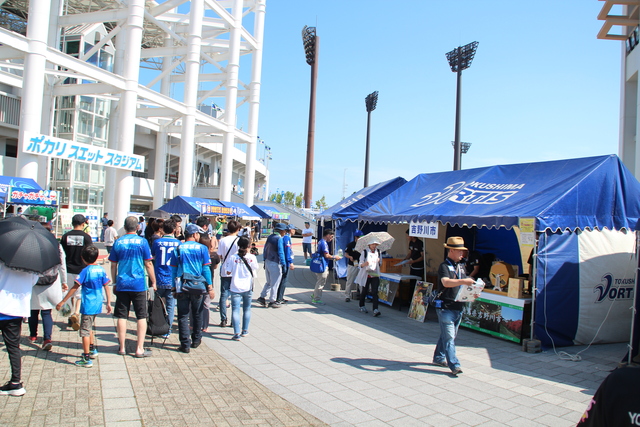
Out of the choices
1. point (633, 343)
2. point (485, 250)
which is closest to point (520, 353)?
point (633, 343)

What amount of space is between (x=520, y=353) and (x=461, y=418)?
3.14m

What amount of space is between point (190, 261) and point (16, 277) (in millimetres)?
2216

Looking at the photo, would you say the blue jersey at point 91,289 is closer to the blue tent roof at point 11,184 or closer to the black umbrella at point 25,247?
the black umbrella at point 25,247

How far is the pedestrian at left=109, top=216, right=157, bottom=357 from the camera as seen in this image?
17.9 feet

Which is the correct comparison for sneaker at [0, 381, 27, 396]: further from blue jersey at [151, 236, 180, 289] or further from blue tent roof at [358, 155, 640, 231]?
blue tent roof at [358, 155, 640, 231]

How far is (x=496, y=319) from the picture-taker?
25.3ft

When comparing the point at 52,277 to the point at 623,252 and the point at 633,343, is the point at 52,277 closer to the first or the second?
the point at 633,343

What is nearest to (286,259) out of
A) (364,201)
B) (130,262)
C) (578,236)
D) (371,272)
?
(371,272)

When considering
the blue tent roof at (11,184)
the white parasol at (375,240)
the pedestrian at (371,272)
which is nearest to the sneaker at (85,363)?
the pedestrian at (371,272)

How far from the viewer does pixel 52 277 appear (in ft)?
18.4

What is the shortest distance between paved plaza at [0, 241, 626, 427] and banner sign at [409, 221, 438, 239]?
222 cm

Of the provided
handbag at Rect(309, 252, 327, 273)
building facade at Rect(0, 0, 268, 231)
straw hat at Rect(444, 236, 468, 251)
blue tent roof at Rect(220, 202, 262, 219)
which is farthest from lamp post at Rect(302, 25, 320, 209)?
straw hat at Rect(444, 236, 468, 251)

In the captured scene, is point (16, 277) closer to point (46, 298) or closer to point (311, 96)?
point (46, 298)

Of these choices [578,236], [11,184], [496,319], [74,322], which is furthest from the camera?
[11,184]
